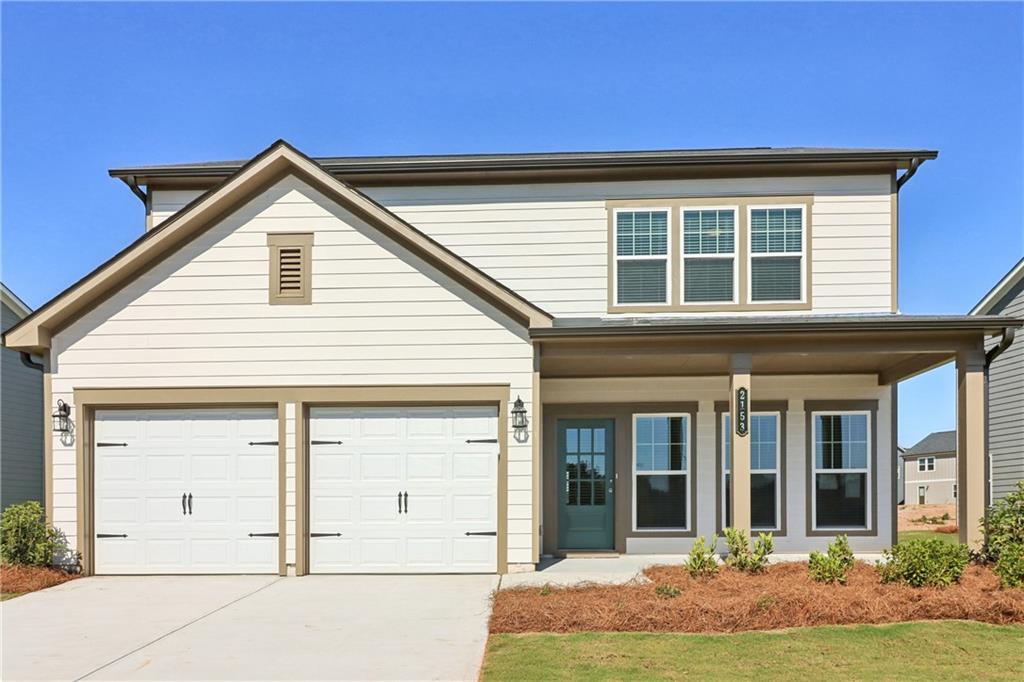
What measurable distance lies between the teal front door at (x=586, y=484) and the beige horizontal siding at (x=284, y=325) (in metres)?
2.72

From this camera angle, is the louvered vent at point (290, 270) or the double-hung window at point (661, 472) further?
the double-hung window at point (661, 472)

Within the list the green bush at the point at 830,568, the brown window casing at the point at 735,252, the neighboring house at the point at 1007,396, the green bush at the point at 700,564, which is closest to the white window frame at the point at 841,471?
the brown window casing at the point at 735,252

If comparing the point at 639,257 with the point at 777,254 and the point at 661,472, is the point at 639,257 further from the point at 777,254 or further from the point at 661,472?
the point at 661,472

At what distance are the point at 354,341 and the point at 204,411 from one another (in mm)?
2457

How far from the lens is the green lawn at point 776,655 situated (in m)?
7.00

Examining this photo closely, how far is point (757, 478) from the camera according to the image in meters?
14.3

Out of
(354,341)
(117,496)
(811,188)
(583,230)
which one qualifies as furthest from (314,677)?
(811,188)

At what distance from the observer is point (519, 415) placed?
12070 mm

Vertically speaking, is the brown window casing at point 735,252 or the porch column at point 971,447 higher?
the brown window casing at point 735,252

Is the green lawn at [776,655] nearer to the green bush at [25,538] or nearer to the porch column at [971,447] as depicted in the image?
the porch column at [971,447]

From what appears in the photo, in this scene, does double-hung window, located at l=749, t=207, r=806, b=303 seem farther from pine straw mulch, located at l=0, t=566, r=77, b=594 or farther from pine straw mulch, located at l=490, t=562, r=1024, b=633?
pine straw mulch, located at l=0, t=566, r=77, b=594

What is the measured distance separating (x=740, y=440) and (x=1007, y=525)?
11.3ft

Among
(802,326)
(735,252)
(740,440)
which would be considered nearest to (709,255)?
(735,252)

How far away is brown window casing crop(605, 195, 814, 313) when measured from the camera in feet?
45.9
